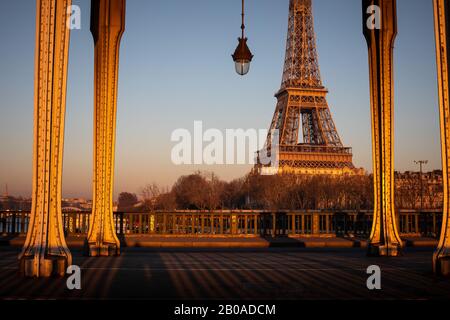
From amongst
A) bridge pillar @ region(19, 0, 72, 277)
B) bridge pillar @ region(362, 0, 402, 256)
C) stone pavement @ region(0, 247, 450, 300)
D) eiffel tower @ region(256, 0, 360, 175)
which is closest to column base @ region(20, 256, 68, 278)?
bridge pillar @ region(19, 0, 72, 277)

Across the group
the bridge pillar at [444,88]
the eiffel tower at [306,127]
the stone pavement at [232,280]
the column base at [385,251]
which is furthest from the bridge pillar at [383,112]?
the eiffel tower at [306,127]

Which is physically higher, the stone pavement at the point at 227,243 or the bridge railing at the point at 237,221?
the bridge railing at the point at 237,221

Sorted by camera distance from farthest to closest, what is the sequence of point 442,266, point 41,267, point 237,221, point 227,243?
point 237,221
point 227,243
point 442,266
point 41,267

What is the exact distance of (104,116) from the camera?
1352cm

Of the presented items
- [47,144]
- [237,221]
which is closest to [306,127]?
[237,221]

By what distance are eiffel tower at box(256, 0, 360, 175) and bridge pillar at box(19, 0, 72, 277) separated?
8755 cm

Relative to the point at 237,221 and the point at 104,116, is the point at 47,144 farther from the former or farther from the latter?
the point at 237,221

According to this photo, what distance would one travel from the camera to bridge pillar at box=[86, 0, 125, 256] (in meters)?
13.5

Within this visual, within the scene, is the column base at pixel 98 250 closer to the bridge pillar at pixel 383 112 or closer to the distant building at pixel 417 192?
the bridge pillar at pixel 383 112

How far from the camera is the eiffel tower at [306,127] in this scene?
98.1m

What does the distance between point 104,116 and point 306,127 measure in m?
90.4

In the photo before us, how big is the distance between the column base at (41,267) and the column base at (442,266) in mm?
6387

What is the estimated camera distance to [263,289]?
836 cm

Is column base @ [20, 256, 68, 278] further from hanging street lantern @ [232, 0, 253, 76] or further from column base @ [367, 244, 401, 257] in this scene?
column base @ [367, 244, 401, 257]
